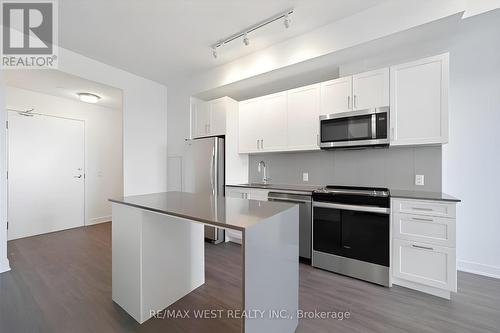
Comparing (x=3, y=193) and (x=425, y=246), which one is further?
(x=3, y=193)

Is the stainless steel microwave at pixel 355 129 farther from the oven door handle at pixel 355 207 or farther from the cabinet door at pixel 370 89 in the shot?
the oven door handle at pixel 355 207

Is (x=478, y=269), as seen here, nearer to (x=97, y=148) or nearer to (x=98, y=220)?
(x=98, y=220)

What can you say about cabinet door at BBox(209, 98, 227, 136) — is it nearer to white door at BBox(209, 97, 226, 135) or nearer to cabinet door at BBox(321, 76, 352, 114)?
white door at BBox(209, 97, 226, 135)

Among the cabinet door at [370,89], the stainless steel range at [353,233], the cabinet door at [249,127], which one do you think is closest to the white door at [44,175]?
the cabinet door at [249,127]

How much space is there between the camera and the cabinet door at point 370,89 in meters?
2.33

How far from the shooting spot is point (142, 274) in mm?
1636

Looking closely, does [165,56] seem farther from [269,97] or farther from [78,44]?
[269,97]

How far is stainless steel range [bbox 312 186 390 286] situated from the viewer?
7.06 feet

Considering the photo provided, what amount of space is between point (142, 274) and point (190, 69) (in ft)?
10.3

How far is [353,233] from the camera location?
2295 mm

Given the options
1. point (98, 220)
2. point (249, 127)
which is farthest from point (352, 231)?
point (98, 220)

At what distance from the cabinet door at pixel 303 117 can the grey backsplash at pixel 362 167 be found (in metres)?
0.35

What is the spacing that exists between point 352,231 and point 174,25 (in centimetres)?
304

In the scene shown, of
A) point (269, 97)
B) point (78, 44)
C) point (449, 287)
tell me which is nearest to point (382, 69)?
point (269, 97)
